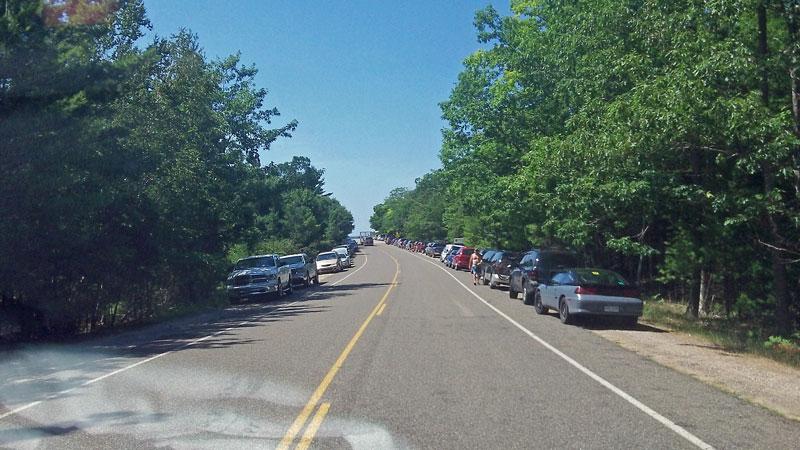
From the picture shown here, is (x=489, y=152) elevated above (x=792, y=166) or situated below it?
above

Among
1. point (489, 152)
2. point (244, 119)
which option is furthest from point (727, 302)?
point (244, 119)

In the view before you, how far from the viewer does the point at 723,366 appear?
37.7 feet

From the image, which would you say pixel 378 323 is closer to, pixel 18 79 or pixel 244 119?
pixel 18 79

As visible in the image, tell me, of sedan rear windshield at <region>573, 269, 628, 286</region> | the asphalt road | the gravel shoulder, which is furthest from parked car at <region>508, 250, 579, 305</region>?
the asphalt road

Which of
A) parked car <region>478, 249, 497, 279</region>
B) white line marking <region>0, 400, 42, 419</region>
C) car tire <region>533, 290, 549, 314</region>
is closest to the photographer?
white line marking <region>0, 400, 42, 419</region>

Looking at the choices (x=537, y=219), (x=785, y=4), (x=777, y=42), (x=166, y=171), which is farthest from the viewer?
(x=537, y=219)

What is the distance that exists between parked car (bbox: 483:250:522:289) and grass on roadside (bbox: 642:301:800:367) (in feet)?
24.9

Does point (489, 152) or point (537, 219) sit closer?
point (537, 219)

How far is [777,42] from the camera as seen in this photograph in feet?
50.0

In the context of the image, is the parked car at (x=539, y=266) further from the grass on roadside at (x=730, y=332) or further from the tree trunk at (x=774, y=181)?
the tree trunk at (x=774, y=181)

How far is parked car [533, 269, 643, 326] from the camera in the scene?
16.5 metres

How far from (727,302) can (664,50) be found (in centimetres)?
787

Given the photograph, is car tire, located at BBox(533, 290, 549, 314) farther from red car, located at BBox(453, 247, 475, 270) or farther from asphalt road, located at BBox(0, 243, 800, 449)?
red car, located at BBox(453, 247, 475, 270)

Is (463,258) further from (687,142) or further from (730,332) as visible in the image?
(687,142)
